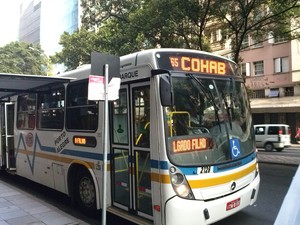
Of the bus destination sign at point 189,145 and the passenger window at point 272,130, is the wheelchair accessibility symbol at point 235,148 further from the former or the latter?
the passenger window at point 272,130

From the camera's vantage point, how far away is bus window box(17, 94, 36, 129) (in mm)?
9078

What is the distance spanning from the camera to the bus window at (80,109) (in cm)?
667

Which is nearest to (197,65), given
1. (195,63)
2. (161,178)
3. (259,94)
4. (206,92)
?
(195,63)

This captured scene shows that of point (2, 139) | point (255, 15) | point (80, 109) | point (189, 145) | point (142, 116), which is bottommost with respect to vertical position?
point (2, 139)

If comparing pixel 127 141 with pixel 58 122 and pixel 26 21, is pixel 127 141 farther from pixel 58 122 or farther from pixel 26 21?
pixel 26 21

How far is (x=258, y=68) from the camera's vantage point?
3212cm

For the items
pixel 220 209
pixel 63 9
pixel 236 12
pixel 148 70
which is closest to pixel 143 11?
pixel 236 12

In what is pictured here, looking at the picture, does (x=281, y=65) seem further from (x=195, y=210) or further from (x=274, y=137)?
(x=195, y=210)

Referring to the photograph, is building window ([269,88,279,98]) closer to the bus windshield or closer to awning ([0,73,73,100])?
awning ([0,73,73,100])

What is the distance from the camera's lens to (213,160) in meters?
5.25

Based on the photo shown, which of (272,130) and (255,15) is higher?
(255,15)

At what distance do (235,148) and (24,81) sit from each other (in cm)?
495

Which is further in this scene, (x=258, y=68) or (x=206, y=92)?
(x=258, y=68)

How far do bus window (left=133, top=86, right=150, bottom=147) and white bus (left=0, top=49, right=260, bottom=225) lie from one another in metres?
0.02
